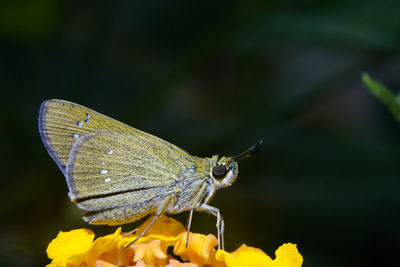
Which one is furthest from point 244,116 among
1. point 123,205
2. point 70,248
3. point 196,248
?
point 70,248

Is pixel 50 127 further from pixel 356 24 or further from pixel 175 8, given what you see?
pixel 175 8

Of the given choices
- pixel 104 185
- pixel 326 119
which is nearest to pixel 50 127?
pixel 104 185

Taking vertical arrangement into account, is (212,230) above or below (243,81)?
below

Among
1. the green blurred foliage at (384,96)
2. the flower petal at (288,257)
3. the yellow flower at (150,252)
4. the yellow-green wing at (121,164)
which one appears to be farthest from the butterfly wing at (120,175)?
the green blurred foliage at (384,96)

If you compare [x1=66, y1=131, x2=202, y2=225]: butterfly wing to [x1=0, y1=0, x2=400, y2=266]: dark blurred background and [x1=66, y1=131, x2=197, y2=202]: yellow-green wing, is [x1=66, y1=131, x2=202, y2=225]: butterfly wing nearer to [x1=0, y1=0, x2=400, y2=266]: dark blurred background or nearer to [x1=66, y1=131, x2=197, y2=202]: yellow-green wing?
[x1=66, y1=131, x2=197, y2=202]: yellow-green wing

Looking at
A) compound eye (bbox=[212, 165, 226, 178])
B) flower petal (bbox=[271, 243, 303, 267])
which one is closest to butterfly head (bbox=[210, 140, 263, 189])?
compound eye (bbox=[212, 165, 226, 178])

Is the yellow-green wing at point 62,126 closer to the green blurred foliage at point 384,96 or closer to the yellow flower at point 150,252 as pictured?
the yellow flower at point 150,252

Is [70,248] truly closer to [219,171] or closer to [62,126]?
[62,126]
